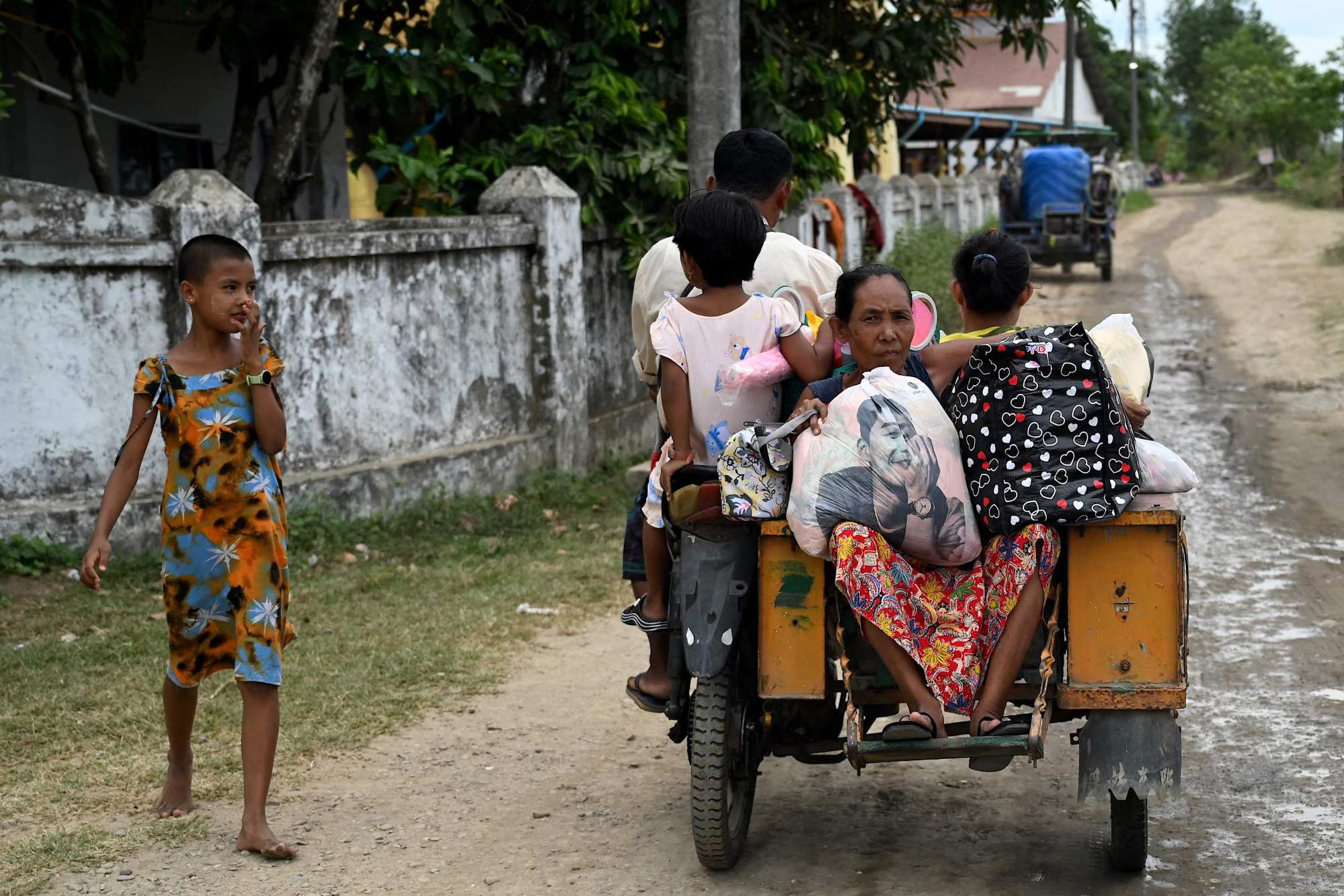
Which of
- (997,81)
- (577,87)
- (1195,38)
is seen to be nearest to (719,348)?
(577,87)

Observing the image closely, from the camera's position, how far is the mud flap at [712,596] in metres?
3.82

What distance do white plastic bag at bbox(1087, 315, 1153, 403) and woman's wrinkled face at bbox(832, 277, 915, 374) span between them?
1.49ft

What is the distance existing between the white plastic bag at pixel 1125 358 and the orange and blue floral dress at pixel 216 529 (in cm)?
220

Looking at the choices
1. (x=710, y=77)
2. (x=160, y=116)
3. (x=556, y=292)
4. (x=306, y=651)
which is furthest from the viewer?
(x=160, y=116)

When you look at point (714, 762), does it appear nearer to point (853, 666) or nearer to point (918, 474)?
point (853, 666)

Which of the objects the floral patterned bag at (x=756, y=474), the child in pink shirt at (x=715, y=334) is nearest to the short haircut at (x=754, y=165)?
the child in pink shirt at (x=715, y=334)

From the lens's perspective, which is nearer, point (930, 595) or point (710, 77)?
point (930, 595)

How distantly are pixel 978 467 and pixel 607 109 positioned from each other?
7104 mm

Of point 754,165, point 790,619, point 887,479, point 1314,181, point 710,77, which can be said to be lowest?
point 790,619

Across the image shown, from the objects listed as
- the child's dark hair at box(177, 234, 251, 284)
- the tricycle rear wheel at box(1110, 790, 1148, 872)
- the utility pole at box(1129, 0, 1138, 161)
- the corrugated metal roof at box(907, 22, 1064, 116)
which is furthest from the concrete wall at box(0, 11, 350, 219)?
the utility pole at box(1129, 0, 1138, 161)

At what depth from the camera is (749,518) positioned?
3707 millimetres

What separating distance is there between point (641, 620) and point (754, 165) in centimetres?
133

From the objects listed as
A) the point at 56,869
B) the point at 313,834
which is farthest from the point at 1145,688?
the point at 56,869

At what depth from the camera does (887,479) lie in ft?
11.9
